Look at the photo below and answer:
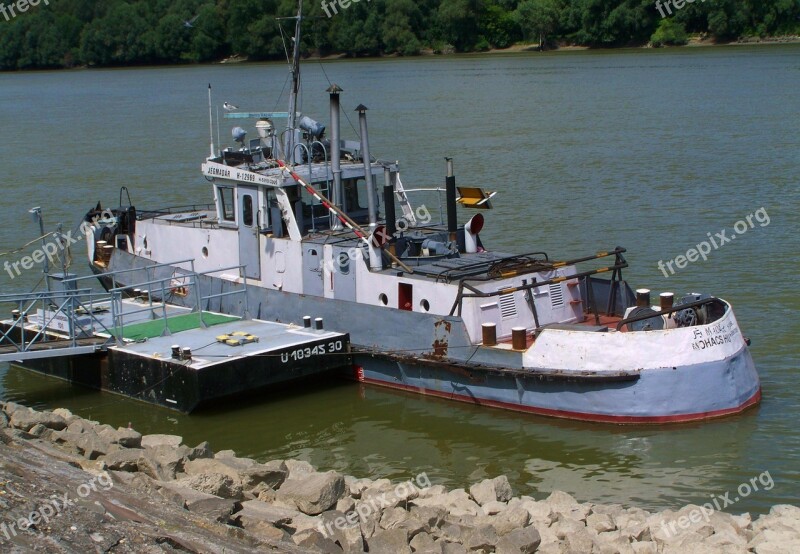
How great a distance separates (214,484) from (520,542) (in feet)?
10.1

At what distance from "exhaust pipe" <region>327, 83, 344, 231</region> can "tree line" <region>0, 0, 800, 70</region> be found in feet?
174

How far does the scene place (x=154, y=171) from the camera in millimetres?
40594

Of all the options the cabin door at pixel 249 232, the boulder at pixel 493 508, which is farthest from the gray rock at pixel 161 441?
the cabin door at pixel 249 232

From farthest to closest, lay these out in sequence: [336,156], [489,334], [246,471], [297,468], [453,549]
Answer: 1. [336,156]
2. [489,334]
3. [297,468]
4. [246,471]
5. [453,549]

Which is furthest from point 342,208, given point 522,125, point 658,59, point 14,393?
point 658,59

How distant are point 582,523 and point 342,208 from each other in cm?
891

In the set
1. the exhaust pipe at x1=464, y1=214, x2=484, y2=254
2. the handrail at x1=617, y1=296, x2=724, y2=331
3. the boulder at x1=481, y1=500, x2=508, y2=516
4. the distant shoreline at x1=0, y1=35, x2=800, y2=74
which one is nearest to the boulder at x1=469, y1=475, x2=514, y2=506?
the boulder at x1=481, y1=500, x2=508, y2=516

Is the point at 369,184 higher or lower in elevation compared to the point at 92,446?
higher

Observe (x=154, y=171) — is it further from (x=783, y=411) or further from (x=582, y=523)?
(x=582, y=523)

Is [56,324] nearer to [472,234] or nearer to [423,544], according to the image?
[472,234]

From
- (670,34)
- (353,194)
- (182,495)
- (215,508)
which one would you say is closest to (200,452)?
(182,495)

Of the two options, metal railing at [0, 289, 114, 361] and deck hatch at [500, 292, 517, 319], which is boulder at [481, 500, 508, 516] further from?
metal railing at [0, 289, 114, 361]

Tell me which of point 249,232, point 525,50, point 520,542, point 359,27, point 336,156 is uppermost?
point 359,27

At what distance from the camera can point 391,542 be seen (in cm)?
1084
